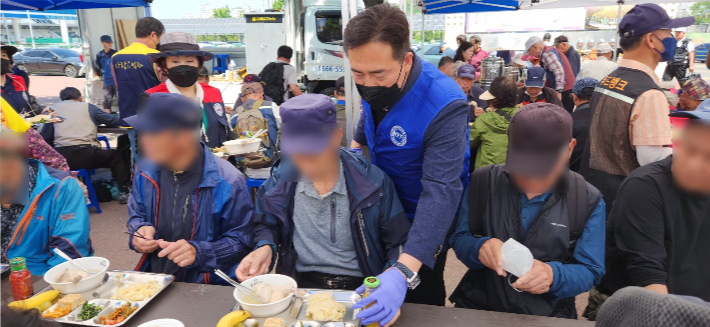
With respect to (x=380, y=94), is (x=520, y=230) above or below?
below

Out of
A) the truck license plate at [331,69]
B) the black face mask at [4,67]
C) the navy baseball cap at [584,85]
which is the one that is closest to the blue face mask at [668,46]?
the navy baseball cap at [584,85]

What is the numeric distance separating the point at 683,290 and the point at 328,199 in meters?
1.53

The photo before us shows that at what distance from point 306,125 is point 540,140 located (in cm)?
92

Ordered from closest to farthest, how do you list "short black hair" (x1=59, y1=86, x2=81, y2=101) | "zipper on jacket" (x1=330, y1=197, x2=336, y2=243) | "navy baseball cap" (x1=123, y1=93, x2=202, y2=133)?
"navy baseball cap" (x1=123, y1=93, x2=202, y2=133) → "zipper on jacket" (x1=330, y1=197, x2=336, y2=243) → "short black hair" (x1=59, y1=86, x2=81, y2=101)

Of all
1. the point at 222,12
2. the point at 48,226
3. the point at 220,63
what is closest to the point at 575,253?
the point at 48,226

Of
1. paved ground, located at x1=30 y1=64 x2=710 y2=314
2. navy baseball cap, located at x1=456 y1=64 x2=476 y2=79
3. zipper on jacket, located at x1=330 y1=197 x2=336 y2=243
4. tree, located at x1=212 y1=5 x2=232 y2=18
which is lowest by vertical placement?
paved ground, located at x1=30 y1=64 x2=710 y2=314

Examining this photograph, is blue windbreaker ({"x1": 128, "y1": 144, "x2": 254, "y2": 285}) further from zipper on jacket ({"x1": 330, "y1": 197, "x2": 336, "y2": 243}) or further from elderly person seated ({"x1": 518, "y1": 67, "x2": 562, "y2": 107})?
elderly person seated ({"x1": 518, "y1": 67, "x2": 562, "y2": 107})

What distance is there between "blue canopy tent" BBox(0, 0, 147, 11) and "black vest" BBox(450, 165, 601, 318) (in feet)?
23.8

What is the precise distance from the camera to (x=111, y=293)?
173 centimetres

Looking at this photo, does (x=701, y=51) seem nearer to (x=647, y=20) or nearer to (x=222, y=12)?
(x=647, y=20)

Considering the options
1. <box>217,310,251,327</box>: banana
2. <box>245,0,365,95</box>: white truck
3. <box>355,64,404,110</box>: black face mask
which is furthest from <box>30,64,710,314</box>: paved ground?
<box>245,0,365,95</box>: white truck

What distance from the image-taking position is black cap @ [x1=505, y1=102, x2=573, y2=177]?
5.36ft

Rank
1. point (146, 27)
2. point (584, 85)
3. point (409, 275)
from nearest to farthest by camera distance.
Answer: point (409, 275) < point (584, 85) < point (146, 27)

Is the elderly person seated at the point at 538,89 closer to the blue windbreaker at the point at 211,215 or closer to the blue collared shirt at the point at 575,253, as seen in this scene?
the blue collared shirt at the point at 575,253
